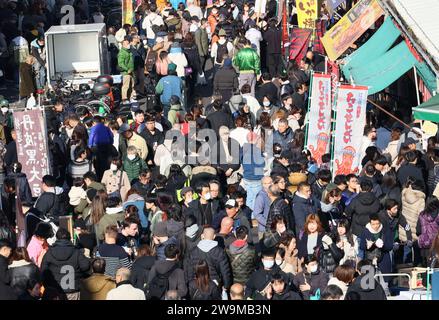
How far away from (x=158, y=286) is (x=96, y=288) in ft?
2.32

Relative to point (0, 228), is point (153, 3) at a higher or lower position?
higher

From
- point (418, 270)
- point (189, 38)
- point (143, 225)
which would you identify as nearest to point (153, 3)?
point (189, 38)

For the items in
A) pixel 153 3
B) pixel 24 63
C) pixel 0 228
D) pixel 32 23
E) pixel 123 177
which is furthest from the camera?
pixel 153 3

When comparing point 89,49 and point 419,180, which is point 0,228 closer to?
point 419,180

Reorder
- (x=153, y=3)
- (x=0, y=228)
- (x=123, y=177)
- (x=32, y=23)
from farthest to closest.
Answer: (x=153, y=3)
(x=32, y=23)
(x=123, y=177)
(x=0, y=228)

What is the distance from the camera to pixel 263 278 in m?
13.4

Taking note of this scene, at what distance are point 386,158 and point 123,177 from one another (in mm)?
4020

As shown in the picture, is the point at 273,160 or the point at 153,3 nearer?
the point at 273,160

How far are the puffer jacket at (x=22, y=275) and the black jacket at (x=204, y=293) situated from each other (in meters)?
1.71

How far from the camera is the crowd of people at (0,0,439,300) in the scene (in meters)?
13.6

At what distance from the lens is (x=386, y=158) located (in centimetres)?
1811

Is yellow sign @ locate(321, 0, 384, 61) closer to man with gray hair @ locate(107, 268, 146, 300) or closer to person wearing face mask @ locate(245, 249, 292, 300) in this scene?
person wearing face mask @ locate(245, 249, 292, 300)

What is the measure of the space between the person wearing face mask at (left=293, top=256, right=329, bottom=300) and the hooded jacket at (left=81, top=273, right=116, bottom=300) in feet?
7.05

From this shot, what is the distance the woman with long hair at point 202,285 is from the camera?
13172 mm
